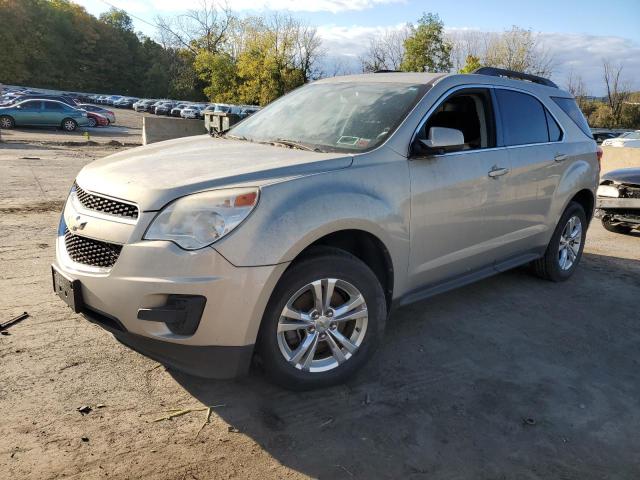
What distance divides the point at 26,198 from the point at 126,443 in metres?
7.18

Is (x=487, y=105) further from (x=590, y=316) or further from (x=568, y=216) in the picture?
(x=590, y=316)

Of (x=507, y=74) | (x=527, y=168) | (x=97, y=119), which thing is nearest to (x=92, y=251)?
(x=527, y=168)

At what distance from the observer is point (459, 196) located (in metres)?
3.88

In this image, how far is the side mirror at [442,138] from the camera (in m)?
3.54

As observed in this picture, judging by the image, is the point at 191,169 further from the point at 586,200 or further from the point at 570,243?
the point at 586,200

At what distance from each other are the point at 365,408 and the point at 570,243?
11.8 feet

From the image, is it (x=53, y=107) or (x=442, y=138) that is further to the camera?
(x=53, y=107)

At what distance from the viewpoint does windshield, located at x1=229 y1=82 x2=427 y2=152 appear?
3652mm

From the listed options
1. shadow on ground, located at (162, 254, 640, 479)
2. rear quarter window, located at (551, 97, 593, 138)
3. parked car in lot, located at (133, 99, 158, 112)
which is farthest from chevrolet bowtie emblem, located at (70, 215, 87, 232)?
parked car in lot, located at (133, 99, 158, 112)

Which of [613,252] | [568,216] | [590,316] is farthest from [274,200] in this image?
[613,252]

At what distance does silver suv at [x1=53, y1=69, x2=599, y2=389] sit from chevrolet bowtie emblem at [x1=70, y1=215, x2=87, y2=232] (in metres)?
0.02

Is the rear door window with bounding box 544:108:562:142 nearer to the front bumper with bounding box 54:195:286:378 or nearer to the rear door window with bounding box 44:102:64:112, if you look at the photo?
the front bumper with bounding box 54:195:286:378

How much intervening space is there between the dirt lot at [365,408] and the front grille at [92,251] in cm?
75

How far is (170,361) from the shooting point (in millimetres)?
2799
